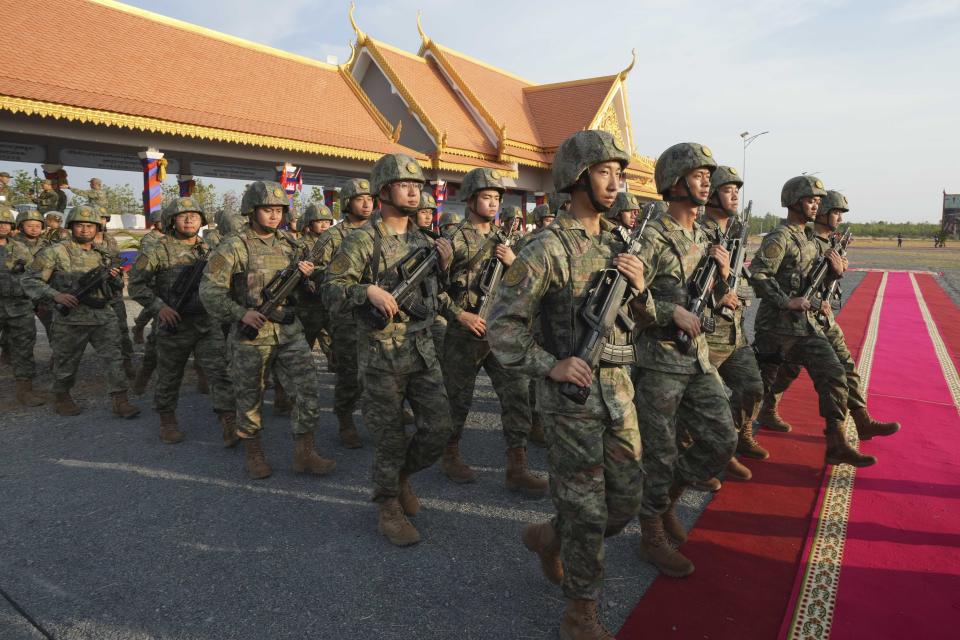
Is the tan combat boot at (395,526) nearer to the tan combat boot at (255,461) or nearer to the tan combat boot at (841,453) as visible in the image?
the tan combat boot at (255,461)

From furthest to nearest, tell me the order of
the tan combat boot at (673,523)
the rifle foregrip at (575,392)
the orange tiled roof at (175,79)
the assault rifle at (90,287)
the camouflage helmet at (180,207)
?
1. the orange tiled roof at (175,79)
2. the assault rifle at (90,287)
3. the camouflage helmet at (180,207)
4. the tan combat boot at (673,523)
5. the rifle foregrip at (575,392)

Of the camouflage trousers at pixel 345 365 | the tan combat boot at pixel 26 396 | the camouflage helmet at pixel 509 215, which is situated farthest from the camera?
the camouflage helmet at pixel 509 215

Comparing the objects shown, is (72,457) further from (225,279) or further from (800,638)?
(800,638)

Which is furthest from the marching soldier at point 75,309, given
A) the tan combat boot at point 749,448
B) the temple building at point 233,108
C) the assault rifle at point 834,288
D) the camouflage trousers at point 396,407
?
the assault rifle at point 834,288

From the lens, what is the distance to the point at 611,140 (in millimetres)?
A: 2688

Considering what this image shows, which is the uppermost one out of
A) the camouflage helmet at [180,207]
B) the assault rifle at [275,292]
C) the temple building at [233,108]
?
the temple building at [233,108]

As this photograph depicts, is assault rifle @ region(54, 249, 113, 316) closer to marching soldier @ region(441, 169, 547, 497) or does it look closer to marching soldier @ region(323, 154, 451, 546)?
marching soldier @ region(323, 154, 451, 546)

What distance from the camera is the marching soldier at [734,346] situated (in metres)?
3.97

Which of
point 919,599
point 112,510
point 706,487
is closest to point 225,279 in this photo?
point 112,510

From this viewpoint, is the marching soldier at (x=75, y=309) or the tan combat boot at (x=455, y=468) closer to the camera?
the tan combat boot at (x=455, y=468)

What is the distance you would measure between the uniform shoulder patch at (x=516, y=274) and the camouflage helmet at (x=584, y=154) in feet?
1.71

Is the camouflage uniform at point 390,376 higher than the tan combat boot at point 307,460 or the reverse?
higher

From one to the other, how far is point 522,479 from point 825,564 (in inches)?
75.6

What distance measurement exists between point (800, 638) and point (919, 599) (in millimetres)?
834
